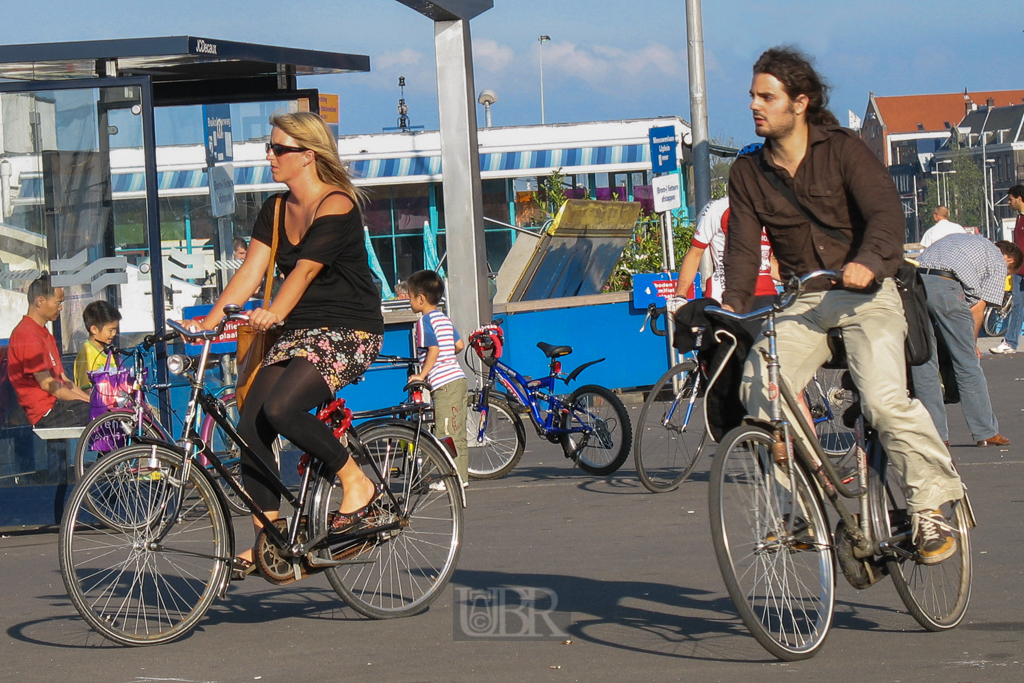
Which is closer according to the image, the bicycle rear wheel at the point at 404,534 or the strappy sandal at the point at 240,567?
the strappy sandal at the point at 240,567

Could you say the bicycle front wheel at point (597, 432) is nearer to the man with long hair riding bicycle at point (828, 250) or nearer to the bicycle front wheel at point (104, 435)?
the bicycle front wheel at point (104, 435)

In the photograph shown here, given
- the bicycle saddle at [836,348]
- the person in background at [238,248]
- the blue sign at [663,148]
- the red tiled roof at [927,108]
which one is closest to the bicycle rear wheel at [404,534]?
the bicycle saddle at [836,348]

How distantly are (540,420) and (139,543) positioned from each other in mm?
5252

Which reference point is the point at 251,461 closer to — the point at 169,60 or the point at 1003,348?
the point at 169,60

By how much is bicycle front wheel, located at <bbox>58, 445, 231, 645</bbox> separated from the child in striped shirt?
408cm

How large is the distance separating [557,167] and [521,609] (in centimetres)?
2756

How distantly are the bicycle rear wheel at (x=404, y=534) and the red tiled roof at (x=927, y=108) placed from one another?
492 ft

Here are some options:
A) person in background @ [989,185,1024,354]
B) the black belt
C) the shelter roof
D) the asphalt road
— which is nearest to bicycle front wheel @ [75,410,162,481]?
the asphalt road

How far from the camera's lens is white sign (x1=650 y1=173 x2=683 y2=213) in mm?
15047

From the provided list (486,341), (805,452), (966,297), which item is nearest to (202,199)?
(486,341)

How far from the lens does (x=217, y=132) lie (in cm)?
1026

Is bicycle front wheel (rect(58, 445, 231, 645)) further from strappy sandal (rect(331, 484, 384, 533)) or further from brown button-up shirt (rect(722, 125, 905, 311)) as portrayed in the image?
brown button-up shirt (rect(722, 125, 905, 311))

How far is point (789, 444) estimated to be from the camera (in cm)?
422

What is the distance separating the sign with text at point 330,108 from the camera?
11521 mm
